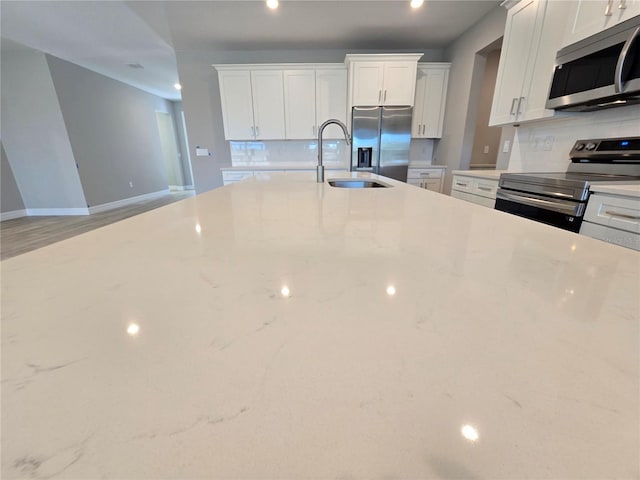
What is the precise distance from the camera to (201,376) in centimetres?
24

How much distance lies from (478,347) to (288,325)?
208 mm

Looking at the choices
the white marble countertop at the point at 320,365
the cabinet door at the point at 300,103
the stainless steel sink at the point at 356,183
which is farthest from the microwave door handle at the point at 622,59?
the cabinet door at the point at 300,103

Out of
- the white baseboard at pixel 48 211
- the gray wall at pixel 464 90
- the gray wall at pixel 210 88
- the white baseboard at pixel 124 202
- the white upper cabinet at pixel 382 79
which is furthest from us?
the white baseboard at pixel 124 202

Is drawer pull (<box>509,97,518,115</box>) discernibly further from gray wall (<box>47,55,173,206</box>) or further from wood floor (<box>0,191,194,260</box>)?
gray wall (<box>47,55,173,206</box>)

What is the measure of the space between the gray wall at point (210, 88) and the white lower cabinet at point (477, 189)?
2406mm

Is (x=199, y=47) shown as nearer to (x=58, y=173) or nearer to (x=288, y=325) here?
(x=58, y=173)

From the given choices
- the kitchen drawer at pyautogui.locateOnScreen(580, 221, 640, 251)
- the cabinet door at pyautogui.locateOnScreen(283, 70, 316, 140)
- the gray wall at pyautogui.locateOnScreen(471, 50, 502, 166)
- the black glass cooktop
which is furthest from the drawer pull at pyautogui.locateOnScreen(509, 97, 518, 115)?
the cabinet door at pyautogui.locateOnScreen(283, 70, 316, 140)

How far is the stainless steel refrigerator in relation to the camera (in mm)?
3637

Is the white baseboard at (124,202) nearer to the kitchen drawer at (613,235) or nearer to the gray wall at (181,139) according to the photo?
the gray wall at (181,139)

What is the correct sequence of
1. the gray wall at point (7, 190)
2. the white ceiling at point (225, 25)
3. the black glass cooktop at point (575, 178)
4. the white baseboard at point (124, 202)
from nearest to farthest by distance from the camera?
the black glass cooktop at point (575, 178) → the white ceiling at point (225, 25) → the gray wall at point (7, 190) → the white baseboard at point (124, 202)

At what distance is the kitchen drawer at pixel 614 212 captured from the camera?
4.23ft

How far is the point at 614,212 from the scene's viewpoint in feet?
4.50

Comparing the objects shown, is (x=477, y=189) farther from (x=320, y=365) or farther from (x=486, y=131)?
(x=320, y=365)

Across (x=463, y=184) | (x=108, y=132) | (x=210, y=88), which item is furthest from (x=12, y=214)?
(x=463, y=184)
